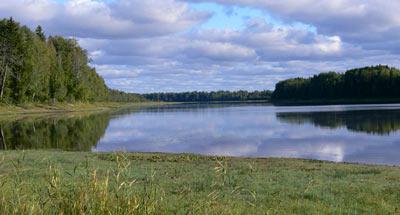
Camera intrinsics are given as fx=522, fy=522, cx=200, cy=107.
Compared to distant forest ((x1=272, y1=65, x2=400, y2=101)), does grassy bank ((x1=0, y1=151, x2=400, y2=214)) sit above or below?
below

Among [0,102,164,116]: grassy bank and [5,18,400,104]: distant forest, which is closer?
[0,102,164,116]: grassy bank

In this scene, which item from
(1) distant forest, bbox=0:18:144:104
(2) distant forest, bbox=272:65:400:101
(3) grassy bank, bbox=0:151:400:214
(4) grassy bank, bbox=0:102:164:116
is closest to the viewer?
(3) grassy bank, bbox=0:151:400:214

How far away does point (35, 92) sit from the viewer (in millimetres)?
92438

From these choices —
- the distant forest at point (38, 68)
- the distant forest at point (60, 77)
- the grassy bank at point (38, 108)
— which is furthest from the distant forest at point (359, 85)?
the grassy bank at point (38, 108)

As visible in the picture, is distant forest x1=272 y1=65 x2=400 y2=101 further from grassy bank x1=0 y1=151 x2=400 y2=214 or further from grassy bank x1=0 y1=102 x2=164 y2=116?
grassy bank x1=0 y1=151 x2=400 y2=214

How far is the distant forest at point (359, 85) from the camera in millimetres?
151500

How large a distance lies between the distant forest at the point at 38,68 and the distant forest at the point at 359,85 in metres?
83.2

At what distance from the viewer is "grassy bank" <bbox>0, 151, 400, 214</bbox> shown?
7.24 m

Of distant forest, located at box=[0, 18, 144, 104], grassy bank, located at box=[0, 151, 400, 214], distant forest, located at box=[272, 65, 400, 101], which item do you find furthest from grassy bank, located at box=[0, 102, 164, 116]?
distant forest, located at box=[272, 65, 400, 101]

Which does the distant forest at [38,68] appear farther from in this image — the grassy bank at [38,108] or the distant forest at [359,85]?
the distant forest at [359,85]

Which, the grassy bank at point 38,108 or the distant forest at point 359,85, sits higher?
the distant forest at point 359,85

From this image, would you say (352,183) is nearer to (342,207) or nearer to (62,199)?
(342,207)

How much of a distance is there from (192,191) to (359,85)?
6192 inches

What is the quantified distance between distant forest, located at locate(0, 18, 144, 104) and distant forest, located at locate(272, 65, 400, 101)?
83.2m
